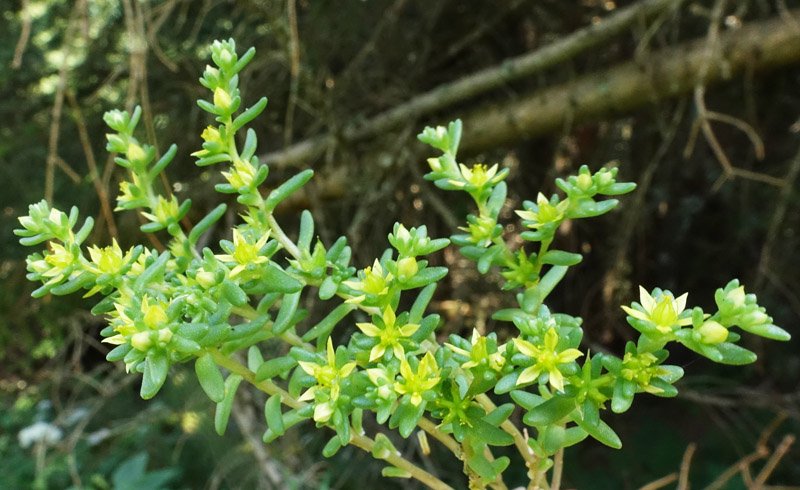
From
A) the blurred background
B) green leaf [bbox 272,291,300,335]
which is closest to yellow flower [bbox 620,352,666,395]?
green leaf [bbox 272,291,300,335]

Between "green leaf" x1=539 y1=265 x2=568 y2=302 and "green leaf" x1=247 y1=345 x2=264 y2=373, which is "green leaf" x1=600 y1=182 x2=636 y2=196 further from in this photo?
"green leaf" x1=247 y1=345 x2=264 y2=373

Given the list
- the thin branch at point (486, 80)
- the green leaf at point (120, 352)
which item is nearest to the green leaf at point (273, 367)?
the green leaf at point (120, 352)

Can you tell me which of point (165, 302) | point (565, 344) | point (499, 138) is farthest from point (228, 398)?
point (499, 138)

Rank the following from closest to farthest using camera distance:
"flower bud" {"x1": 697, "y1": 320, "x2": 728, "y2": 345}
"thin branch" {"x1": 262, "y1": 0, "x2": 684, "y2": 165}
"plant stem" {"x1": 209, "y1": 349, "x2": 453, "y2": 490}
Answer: "flower bud" {"x1": 697, "y1": 320, "x2": 728, "y2": 345} < "plant stem" {"x1": 209, "y1": 349, "x2": 453, "y2": 490} < "thin branch" {"x1": 262, "y1": 0, "x2": 684, "y2": 165}

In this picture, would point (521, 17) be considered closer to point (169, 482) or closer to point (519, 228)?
point (519, 228)

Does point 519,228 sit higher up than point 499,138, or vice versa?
point 499,138

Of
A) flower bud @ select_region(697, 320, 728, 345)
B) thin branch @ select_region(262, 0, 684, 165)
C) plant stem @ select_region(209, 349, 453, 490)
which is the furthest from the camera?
thin branch @ select_region(262, 0, 684, 165)

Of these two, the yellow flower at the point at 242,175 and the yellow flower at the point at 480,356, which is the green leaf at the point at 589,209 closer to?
the yellow flower at the point at 480,356
